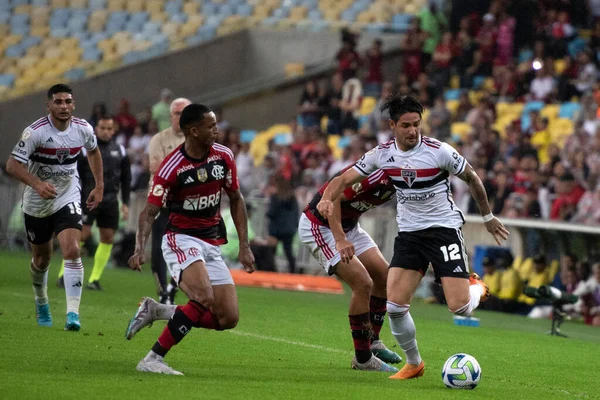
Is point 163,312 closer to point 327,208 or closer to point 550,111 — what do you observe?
point 327,208

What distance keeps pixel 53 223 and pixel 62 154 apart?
2.24 feet

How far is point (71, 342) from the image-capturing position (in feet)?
34.7

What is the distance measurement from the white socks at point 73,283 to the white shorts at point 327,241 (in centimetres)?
236

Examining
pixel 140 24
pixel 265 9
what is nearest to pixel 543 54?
pixel 265 9

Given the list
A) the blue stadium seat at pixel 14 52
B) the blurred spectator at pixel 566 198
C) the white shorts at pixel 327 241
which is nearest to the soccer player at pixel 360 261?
the white shorts at pixel 327 241

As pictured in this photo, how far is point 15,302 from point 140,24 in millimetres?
21794

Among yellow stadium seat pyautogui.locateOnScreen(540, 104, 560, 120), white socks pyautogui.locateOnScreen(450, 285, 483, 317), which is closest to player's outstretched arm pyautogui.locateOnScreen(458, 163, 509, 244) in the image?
white socks pyautogui.locateOnScreen(450, 285, 483, 317)

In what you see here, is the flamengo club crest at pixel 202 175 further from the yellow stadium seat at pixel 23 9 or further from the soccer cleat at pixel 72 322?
the yellow stadium seat at pixel 23 9

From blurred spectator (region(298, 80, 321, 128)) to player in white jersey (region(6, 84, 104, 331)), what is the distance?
52.4ft

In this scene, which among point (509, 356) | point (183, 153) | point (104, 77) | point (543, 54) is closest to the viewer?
point (183, 153)

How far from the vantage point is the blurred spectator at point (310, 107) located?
27750mm

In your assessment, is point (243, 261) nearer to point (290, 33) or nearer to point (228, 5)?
point (290, 33)

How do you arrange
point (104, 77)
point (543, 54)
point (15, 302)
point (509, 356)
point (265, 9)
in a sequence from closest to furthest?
point (509, 356)
point (15, 302)
point (543, 54)
point (104, 77)
point (265, 9)

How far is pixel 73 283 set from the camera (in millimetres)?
11523
